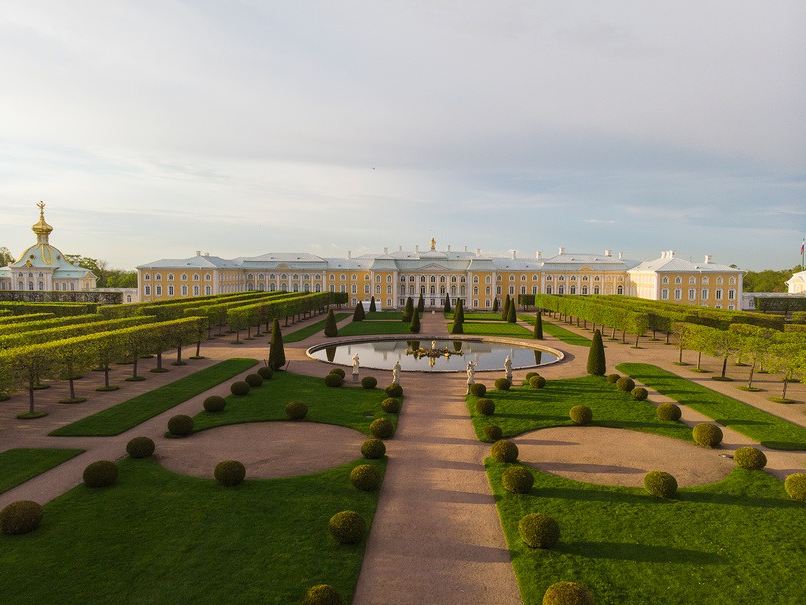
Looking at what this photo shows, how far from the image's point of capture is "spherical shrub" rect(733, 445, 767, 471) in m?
17.6

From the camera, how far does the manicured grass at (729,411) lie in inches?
843

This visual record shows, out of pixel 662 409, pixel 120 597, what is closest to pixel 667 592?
pixel 120 597

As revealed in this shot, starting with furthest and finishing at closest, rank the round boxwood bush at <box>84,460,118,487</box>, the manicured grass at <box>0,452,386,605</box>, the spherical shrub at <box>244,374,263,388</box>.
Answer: the spherical shrub at <box>244,374,263,388</box> < the round boxwood bush at <box>84,460,118,487</box> < the manicured grass at <box>0,452,386,605</box>

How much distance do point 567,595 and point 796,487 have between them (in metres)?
10.1

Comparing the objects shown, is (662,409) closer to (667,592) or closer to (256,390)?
(667,592)

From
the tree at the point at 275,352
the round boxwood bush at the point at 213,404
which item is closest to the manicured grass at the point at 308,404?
the round boxwood bush at the point at 213,404

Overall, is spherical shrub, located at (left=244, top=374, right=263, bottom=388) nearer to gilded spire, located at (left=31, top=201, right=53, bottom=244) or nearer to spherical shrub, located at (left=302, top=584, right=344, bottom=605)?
spherical shrub, located at (left=302, top=584, right=344, bottom=605)

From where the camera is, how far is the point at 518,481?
15.6 meters

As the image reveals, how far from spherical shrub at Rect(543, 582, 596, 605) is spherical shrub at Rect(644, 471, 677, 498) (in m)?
6.36

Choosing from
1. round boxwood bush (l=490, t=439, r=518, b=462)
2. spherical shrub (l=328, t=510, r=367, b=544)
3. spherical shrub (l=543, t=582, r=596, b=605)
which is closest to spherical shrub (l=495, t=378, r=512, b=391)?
round boxwood bush (l=490, t=439, r=518, b=462)

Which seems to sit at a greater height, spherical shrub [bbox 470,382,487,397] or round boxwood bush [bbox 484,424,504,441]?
spherical shrub [bbox 470,382,487,397]

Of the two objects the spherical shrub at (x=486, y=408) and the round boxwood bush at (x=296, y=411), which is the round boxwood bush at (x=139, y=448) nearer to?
the round boxwood bush at (x=296, y=411)

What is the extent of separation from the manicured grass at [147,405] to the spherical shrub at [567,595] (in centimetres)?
1821

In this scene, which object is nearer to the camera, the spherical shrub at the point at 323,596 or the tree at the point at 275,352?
the spherical shrub at the point at 323,596
